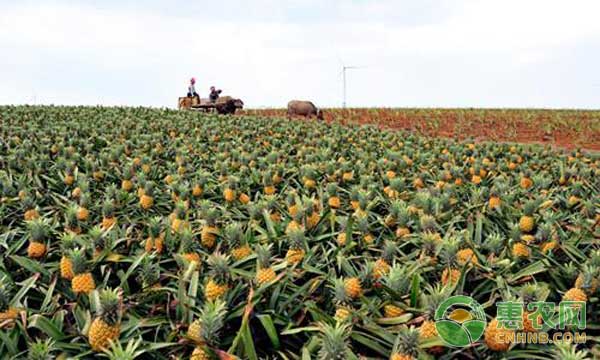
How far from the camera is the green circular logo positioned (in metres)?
1.84

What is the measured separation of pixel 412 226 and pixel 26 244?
2.50 m

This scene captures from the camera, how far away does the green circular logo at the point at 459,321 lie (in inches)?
72.5

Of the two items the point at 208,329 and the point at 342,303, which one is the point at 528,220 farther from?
the point at 208,329

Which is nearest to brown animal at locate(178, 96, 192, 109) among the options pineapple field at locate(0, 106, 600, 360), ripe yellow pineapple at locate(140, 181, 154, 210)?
pineapple field at locate(0, 106, 600, 360)

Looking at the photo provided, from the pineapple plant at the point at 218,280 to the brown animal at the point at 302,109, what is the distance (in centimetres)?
1755

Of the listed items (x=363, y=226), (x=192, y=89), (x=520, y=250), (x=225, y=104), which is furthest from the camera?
(x=192, y=89)

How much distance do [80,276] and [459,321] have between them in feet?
5.25

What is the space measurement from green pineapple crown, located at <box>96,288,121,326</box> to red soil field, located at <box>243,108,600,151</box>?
15.7m

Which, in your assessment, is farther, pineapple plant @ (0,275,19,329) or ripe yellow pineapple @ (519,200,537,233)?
ripe yellow pineapple @ (519,200,537,233)

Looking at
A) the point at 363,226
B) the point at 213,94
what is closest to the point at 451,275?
the point at 363,226

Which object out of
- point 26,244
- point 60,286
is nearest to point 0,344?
point 60,286

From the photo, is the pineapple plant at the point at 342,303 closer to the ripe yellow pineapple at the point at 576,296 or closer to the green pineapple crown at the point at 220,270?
the green pineapple crown at the point at 220,270

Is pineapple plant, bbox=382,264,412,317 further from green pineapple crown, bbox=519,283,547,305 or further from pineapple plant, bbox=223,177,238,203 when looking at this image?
pineapple plant, bbox=223,177,238,203

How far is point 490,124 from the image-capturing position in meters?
21.4
